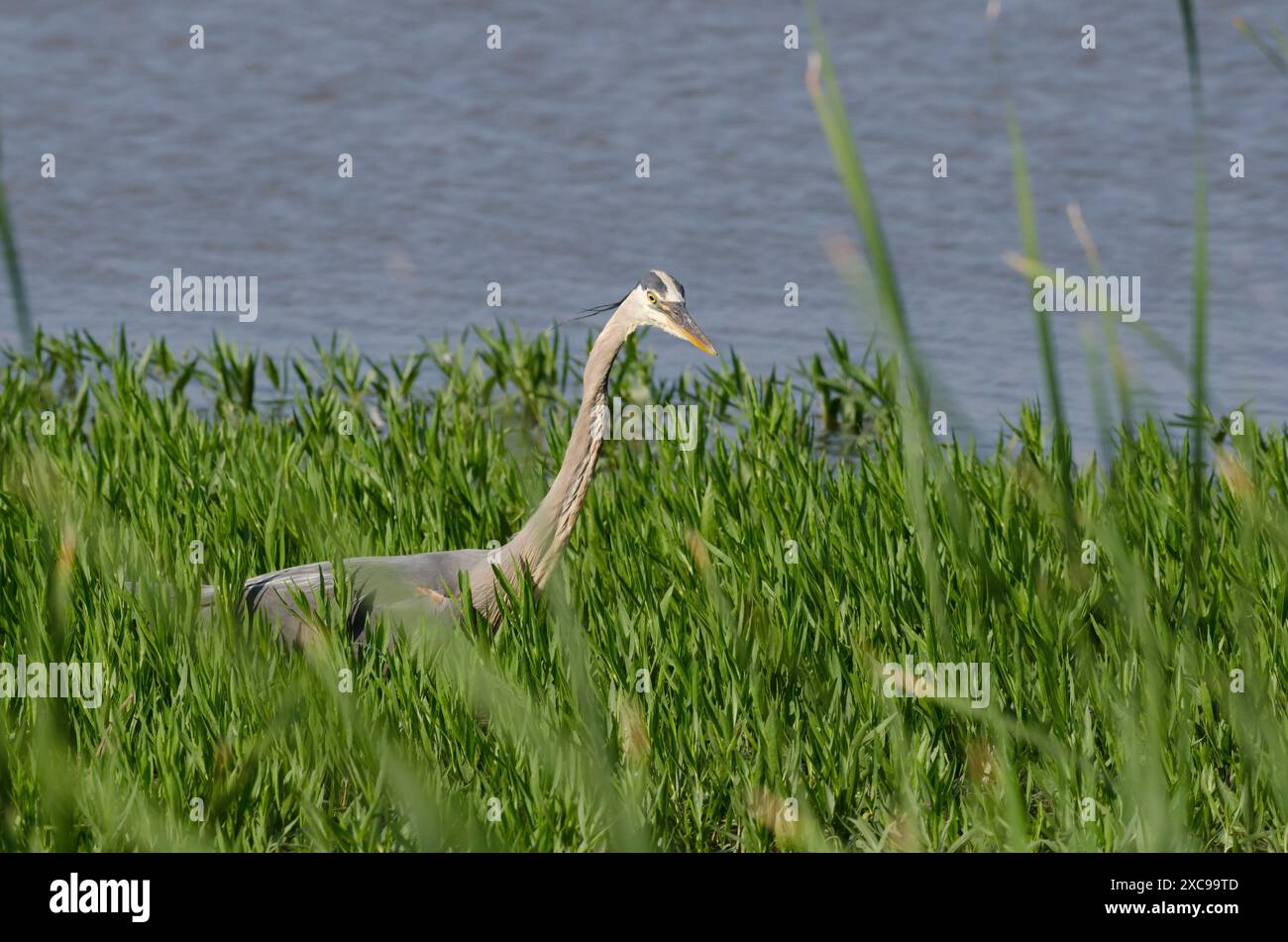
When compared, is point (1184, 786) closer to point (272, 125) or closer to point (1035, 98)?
point (1035, 98)

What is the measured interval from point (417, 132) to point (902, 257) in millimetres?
4424

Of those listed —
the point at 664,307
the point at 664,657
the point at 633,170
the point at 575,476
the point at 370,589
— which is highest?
the point at 633,170

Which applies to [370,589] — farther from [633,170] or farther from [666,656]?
[633,170]

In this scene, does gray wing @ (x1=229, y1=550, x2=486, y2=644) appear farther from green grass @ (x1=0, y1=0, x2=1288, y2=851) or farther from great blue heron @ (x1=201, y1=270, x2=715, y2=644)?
green grass @ (x1=0, y1=0, x2=1288, y2=851)

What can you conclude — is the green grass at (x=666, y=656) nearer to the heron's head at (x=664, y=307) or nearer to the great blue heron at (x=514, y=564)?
the great blue heron at (x=514, y=564)

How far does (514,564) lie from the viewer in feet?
16.0

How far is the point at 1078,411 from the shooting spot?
816cm

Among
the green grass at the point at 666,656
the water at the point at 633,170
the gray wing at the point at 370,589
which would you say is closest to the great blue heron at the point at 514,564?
the gray wing at the point at 370,589

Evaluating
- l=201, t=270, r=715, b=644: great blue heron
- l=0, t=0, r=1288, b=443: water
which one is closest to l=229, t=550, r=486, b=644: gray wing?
l=201, t=270, r=715, b=644: great blue heron

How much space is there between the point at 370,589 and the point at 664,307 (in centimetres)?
112

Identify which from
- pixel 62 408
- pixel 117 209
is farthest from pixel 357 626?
pixel 117 209

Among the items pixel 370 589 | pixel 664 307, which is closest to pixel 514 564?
pixel 370 589

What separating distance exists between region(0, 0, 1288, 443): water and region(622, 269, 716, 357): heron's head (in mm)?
3373

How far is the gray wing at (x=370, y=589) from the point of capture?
4.75 meters
